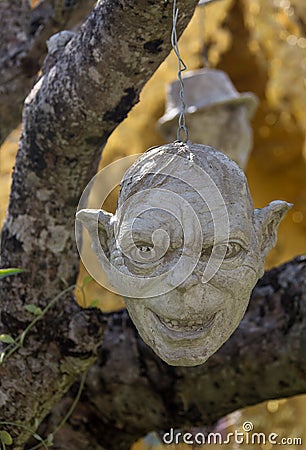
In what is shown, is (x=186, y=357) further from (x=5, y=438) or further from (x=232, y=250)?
(x=5, y=438)

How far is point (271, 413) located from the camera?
3.53 m

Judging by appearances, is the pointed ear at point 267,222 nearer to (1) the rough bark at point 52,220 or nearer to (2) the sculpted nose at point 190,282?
(2) the sculpted nose at point 190,282

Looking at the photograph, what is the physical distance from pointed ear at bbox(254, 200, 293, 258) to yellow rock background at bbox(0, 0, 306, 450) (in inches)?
95.4

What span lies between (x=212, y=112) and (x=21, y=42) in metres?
0.76

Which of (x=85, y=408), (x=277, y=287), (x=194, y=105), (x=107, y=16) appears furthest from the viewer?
(x=194, y=105)

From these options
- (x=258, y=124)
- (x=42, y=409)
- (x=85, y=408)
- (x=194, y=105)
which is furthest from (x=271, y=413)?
(x=42, y=409)

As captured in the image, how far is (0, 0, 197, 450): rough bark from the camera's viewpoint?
1.24 m

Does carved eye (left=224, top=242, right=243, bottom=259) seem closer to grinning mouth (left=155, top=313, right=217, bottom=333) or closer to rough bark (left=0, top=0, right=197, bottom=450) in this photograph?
grinning mouth (left=155, top=313, right=217, bottom=333)

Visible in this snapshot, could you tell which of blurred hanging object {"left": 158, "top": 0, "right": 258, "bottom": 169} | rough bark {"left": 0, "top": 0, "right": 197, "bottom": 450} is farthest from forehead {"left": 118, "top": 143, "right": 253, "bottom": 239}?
blurred hanging object {"left": 158, "top": 0, "right": 258, "bottom": 169}

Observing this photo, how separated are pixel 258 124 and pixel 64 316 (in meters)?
2.70

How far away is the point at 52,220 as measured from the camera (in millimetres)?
1355

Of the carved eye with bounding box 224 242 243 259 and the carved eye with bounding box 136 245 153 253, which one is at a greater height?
the carved eye with bounding box 136 245 153 253

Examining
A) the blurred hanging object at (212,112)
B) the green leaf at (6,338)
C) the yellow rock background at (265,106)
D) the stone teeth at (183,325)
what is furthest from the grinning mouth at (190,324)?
the yellow rock background at (265,106)

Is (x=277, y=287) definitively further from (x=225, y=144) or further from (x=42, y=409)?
(x=225, y=144)
